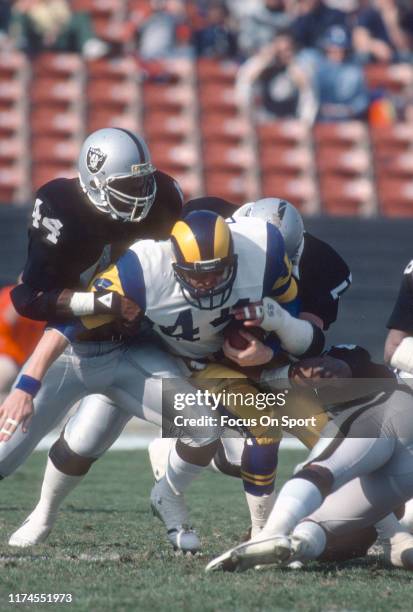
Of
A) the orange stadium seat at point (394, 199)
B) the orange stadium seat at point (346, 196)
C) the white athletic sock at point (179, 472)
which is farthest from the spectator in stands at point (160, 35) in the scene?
the white athletic sock at point (179, 472)

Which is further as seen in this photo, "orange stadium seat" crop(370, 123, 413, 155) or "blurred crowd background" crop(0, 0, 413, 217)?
"orange stadium seat" crop(370, 123, 413, 155)

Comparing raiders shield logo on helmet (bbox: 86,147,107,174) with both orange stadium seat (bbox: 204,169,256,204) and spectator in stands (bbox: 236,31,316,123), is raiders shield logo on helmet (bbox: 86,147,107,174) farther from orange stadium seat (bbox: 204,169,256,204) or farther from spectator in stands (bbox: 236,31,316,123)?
spectator in stands (bbox: 236,31,316,123)

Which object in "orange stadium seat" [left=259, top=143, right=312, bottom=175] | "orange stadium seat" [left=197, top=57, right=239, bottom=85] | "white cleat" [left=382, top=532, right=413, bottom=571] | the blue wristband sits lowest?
"orange stadium seat" [left=259, top=143, right=312, bottom=175]

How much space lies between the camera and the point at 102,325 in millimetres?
4098

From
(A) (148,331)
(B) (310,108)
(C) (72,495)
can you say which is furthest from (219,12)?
(A) (148,331)

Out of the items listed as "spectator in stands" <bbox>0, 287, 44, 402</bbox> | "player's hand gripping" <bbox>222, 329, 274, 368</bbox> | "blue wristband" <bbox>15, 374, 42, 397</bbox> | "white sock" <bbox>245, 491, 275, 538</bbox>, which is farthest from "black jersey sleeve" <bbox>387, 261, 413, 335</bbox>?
"spectator in stands" <bbox>0, 287, 44, 402</bbox>

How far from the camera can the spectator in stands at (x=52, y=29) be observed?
10938 mm

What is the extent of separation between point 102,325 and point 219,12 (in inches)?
318

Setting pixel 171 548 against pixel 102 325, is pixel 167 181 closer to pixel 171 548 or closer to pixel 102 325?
pixel 102 325

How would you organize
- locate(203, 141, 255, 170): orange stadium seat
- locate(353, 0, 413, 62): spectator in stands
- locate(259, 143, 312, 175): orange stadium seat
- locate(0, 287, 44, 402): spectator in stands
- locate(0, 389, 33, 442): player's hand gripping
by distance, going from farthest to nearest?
locate(353, 0, 413, 62): spectator in stands
locate(259, 143, 312, 175): orange stadium seat
locate(203, 141, 255, 170): orange stadium seat
locate(0, 287, 44, 402): spectator in stands
locate(0, 389, 33, 442): player's hand gripping

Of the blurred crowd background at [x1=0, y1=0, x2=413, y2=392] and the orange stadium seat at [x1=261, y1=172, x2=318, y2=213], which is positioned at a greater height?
the blurred crowd background at [x1=0, y1=0, x2=413, y2=392]

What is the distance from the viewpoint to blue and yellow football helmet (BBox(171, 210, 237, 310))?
12.6 ft

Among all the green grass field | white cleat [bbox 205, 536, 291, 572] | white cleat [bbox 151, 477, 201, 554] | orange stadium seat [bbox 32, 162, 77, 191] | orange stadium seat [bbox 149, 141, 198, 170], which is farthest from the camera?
orange stadium seat [bbox 149, 141, 198, 170]

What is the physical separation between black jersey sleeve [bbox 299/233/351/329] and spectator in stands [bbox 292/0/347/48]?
284 inches
